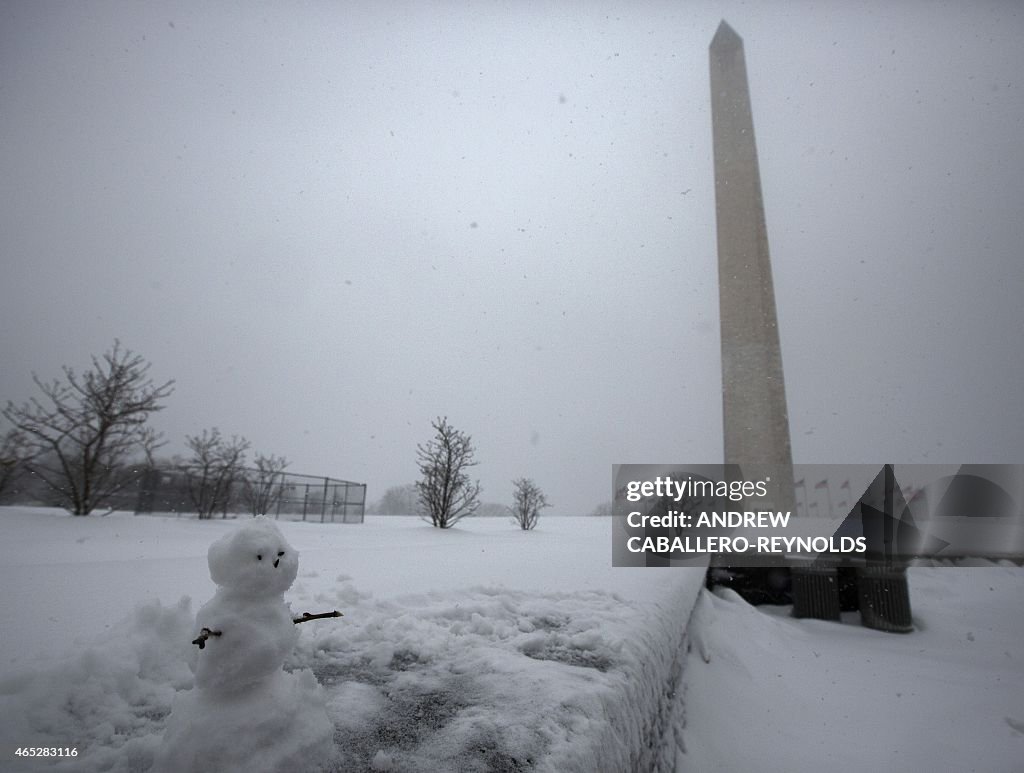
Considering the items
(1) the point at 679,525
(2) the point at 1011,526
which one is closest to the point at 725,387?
(2) the point at 1011,526

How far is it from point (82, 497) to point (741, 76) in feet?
86.4

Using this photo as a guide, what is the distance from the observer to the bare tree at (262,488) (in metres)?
14.3

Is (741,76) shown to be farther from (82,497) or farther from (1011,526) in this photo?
(82,497)

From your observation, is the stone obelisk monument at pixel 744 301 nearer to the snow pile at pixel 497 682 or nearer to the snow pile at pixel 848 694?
the snow pile at pixel 848 694

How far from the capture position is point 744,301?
17188mm

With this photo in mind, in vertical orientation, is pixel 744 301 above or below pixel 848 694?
above

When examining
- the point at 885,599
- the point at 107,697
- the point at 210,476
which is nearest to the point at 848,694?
the point at 885,599

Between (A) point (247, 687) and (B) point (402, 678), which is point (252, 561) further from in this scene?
(B) point (402, 678)

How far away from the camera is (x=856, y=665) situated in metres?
5.52

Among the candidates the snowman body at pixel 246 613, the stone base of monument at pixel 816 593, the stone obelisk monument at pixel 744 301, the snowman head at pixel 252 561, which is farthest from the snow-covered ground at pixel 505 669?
the stone obelisk monument at pixel 744 301

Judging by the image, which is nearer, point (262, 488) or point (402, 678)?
point (402, 678)

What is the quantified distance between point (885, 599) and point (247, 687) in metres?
9.58

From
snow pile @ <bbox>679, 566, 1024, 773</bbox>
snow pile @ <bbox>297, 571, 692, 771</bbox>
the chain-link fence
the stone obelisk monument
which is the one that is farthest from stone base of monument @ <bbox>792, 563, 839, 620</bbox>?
the chain-link fence

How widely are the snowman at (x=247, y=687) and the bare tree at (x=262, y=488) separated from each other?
47.4ft
